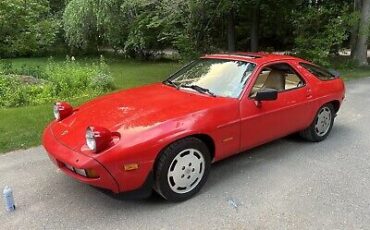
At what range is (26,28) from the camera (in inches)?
825

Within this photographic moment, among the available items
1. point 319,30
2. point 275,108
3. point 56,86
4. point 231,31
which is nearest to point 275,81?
A: point 275,108

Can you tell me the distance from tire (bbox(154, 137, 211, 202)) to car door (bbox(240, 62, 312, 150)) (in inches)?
25.1

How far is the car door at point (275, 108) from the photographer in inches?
165

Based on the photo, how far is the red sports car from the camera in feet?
10.9

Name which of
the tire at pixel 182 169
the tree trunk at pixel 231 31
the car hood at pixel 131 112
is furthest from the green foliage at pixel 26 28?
the tire at pixel 182 169

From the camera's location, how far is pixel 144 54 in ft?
63.5

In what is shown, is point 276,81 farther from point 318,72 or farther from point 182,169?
point 182,169

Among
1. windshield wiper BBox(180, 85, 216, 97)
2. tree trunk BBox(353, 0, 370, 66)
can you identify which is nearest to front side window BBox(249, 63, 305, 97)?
windshield wiper BBox(180, 85, 216, 97)

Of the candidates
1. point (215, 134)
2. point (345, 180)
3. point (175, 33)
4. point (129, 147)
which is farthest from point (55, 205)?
point (175, 33)

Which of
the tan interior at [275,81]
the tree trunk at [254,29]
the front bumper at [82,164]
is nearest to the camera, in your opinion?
the front bumper at [82,164]

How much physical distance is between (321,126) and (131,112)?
293 cm

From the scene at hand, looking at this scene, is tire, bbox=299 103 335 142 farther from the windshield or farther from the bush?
Answer: the bush

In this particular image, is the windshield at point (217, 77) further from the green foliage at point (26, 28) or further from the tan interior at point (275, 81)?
the green foliage at point (26, 28)

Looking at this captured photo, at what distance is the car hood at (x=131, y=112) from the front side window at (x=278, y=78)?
0.65 meters
